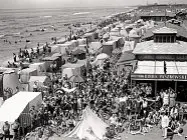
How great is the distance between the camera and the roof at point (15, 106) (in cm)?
1571

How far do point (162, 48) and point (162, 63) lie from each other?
1374 mm

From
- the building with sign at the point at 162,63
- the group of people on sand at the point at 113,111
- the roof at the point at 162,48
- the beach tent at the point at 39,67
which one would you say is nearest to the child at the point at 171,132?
the group of people on sand at the point at 113,111

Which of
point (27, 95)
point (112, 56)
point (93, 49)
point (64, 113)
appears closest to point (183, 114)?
point (64, 113)

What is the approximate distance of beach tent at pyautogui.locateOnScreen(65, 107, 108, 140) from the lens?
1398 cm

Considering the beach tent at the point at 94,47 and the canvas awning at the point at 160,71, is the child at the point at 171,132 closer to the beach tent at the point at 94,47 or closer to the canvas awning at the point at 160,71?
the canvas awning at the point at 160,71

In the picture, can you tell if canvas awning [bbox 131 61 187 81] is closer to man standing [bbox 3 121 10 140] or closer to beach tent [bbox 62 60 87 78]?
beach tent [bbox 62 60 87 78]

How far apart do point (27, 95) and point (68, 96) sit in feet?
8.09

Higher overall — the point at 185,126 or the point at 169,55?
the point at 169,55

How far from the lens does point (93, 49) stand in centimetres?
4016

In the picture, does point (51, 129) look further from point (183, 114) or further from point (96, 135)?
point (183, 114)

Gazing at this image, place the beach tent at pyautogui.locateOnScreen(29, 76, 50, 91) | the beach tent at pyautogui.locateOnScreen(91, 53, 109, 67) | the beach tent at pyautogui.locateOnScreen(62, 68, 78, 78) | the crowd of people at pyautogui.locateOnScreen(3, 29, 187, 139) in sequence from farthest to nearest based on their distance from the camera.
A: 1. the beach tent at pyautogui.locateOnScreen(91, 53, 109, 67)
2. the beach tent at pyautogui.locateOnScreen(62, 68, 78, 78)
3. the beach tent at pyautogui.locateOnScreen(29, 76, 50, 91)
4. the crowd of people at pyautogui.locateOnScreen(3, 29, 187, 139)

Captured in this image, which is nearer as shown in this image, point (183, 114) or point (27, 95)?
point (183, 114)

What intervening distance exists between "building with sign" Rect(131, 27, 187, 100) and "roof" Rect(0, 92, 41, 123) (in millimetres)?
6559

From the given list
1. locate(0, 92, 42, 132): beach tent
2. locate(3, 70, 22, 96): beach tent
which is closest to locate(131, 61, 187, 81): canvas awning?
locate(0, 92, 42, 132): beach tent
